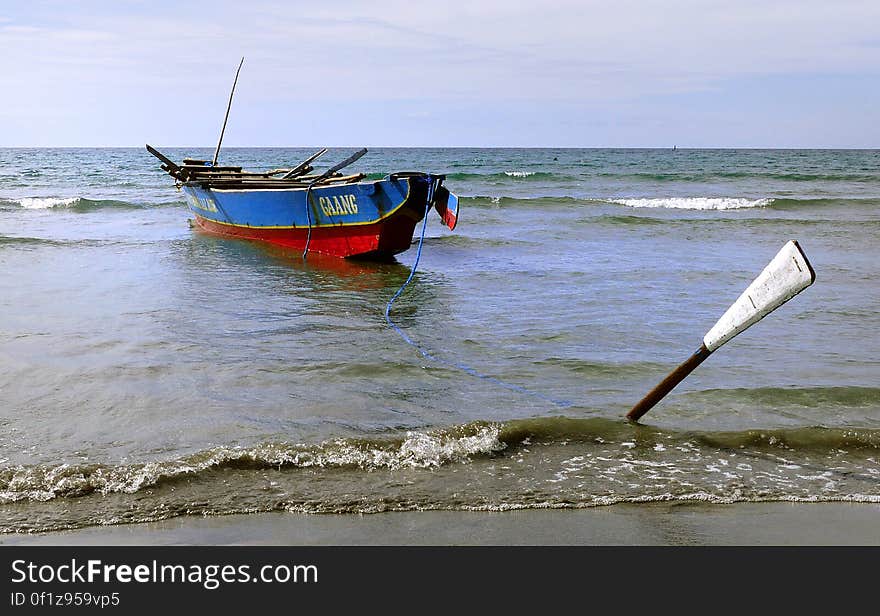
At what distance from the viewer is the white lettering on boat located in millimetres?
12750

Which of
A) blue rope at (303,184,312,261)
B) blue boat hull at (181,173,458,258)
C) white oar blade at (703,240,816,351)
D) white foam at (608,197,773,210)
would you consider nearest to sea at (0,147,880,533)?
A: blue rope at (303,184,312,261)

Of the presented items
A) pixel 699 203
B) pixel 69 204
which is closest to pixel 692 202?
pixel 699 203

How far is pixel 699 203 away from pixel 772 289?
2342 cm

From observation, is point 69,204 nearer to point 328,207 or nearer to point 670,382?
point 328,207

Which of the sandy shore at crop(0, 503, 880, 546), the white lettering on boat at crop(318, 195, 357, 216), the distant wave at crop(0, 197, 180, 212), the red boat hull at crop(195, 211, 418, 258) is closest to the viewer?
the sandy shore at crop(0, 503, 880, 546)

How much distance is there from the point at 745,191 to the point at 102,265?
1016 inches

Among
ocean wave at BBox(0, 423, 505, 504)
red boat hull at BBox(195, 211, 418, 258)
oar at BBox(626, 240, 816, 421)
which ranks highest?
oar at BBox(626, 240, 816, 421)

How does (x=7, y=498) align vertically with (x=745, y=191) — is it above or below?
below

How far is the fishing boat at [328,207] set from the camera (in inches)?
478

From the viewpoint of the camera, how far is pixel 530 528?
3.86 m

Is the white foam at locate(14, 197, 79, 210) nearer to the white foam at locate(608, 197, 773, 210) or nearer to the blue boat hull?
the blue boat hull
